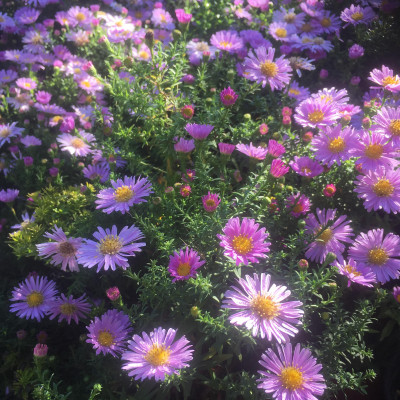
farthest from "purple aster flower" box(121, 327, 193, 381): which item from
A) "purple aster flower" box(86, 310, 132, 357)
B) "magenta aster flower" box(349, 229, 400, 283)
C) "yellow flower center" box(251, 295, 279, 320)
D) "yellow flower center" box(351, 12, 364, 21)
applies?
"yellow flower center" box(351, 12, 364, 21)

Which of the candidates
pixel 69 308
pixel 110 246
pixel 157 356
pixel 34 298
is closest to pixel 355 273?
pixel 157 356

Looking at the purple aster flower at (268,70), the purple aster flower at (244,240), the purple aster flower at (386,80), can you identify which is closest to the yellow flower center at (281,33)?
the purple aster flower at (268,70)

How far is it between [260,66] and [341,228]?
0.82m

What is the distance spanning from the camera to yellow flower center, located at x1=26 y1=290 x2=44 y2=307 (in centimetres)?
157

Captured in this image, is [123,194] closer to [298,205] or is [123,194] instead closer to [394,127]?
[298,205]

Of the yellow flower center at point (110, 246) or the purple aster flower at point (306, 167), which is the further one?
the purple aster flower at point (306, 167)

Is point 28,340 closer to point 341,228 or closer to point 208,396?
point 208,396

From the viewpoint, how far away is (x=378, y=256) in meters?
1.45

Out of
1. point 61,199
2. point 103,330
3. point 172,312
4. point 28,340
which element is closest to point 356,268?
point 172,312

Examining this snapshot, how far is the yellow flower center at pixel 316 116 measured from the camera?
1.51 meters

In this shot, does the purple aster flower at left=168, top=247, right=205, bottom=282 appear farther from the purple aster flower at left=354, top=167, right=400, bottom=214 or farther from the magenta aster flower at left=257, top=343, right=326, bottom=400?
the purple aster flower at left=354, top=167, right=400, bottom=214

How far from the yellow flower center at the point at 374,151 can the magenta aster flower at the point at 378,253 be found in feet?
0.90

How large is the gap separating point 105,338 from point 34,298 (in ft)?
1.45

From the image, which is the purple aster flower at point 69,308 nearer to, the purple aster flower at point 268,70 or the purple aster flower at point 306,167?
the purple aster flower at point 306,167
